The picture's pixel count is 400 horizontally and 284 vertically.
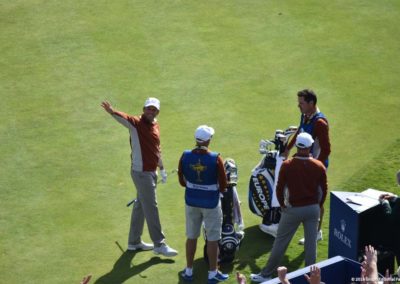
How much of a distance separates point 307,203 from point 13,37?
355 inches

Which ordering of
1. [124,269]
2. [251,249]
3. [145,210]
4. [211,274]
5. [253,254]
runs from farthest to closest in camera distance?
[251,249]
[253,254]
[145,210]
[124,269]
[211,274]

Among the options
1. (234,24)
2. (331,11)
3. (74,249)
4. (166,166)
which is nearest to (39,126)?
(166,166)

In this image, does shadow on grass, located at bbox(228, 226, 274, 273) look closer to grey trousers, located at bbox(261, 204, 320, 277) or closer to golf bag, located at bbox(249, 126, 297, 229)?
golf bag, located at bbox(249, 126, 297, 229)

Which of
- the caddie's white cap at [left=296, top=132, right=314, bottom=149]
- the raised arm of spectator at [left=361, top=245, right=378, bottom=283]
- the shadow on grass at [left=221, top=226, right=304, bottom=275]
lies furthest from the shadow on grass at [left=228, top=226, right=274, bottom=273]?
the raised arm of spectator at [left=361, top=245, right=378, bottom=283]

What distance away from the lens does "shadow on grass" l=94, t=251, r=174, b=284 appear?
11.1 meters

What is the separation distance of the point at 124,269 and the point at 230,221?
148cm

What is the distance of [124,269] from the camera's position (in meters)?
11.4

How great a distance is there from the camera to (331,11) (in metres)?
18.9

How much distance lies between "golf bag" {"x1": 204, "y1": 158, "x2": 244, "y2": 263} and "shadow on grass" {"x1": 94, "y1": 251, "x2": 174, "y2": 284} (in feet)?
2.41

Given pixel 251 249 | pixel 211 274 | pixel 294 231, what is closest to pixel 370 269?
pixel 294 231

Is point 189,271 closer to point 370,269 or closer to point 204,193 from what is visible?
point 204,193

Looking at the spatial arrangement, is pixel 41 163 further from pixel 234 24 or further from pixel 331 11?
pixel 331 11

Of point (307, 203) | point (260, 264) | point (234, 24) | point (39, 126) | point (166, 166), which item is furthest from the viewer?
point (234, 24)

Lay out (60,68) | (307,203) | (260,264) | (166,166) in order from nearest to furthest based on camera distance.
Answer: (307,203) < (260,264) < (166,166) < (60,68)
